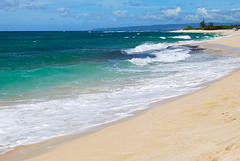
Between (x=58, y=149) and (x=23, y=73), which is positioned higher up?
(x=23, y=73)

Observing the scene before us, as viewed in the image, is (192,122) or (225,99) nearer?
(192,122)

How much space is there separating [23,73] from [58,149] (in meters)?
11.6

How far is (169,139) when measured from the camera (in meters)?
4.08

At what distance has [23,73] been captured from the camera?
1483 centimetres

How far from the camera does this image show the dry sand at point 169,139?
334 centimetres

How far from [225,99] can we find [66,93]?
616cm

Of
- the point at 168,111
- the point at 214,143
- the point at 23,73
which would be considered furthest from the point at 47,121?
the point at 23,73

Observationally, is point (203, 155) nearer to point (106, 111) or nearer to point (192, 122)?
point (192, 122)

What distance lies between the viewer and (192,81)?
1106 centimetres

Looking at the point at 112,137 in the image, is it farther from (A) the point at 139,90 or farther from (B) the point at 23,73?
(B) the point at 23,73

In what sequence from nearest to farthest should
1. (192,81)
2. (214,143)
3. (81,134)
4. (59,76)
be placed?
1. (214,143)
2. (81,134)
3. (192,81)
4. (59,76)

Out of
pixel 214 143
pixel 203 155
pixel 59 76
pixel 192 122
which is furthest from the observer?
pixel 59 76

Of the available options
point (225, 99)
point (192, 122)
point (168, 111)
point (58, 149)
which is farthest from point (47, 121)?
point (225, 99)

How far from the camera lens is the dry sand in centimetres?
334
